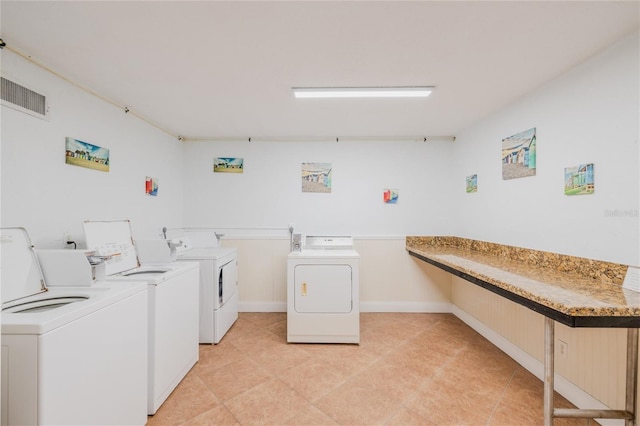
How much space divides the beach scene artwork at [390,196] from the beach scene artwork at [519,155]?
1.31 meters

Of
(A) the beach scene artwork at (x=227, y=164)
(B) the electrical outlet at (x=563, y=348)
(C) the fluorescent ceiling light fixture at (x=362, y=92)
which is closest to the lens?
(B) the electrical outlet at (x=563, y=348)

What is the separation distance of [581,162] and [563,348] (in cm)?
139

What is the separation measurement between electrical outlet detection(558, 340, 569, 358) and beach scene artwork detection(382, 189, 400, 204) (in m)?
2.21

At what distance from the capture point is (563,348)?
6.32 ft

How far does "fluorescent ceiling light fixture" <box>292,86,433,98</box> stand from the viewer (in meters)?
2.18

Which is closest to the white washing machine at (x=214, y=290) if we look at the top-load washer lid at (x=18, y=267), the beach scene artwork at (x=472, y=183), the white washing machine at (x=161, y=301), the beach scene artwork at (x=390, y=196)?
the white washing machine at (x=161, y=301)

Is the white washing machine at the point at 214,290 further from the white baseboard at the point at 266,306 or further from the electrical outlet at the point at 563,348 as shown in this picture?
the electrical outlet at the point at 563,348

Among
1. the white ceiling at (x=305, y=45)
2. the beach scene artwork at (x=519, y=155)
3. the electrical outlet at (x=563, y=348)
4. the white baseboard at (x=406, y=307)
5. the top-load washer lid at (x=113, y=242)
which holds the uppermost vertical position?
the white ceiling at (x=305, y=45)

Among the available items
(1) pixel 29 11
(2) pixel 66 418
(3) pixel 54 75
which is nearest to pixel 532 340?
(2) pixel 66 418

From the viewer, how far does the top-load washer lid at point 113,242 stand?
2.05 meters

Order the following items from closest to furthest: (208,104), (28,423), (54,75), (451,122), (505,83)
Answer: (28,423), (54,75), (505,83), (208,104), (451,122)

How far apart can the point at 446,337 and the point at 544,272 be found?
134 cm

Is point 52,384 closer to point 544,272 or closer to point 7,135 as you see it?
point 7,135

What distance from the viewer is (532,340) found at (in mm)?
2229
